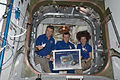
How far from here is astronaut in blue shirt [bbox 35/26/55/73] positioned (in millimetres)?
3021

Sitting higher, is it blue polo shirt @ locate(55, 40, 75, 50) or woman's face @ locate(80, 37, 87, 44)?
woman's face @ locate(80, 37, 87, 44)

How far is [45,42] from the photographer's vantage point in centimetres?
318

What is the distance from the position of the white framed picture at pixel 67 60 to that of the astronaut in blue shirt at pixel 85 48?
13.1 inches

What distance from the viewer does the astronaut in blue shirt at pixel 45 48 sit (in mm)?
3021

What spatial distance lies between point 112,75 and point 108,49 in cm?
52

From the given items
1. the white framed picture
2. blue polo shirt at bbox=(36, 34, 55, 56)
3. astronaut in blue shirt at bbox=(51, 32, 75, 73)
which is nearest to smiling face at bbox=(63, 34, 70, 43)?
astronaut in blue shirt at bbox=(51, 32, 75, 73)

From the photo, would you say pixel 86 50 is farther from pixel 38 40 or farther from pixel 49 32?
pixel 38 40

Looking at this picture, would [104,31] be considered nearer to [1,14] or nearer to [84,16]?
[84,16]

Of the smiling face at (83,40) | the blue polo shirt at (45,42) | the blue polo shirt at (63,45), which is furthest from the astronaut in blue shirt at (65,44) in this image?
the smiling face at (83,40)

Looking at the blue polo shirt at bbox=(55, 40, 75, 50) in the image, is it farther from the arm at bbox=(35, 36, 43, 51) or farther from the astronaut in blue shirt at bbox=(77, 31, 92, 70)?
the arm at bbox=(35, 36, 43, 51)

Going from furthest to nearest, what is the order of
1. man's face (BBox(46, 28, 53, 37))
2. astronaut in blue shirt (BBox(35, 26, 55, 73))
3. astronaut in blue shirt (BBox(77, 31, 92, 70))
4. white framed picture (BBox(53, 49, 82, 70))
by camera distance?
man's face (BBox(46, 28, 53, 37))
astronaut in blue shirt (BBox(77, 31, 92, 70))
astronaut in blue shirt (BBox(35, 26, 55, 73))
white framed picture (BBox(53, 49, 82, 70))

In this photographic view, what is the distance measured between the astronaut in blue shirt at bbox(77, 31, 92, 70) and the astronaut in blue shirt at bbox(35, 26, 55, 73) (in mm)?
677

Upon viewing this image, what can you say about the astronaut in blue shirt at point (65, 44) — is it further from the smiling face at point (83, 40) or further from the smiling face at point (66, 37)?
the smiling face at point (83, 40)

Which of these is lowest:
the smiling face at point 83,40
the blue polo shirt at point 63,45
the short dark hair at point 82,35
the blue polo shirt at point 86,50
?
the blue polo shirt at point 86,50
